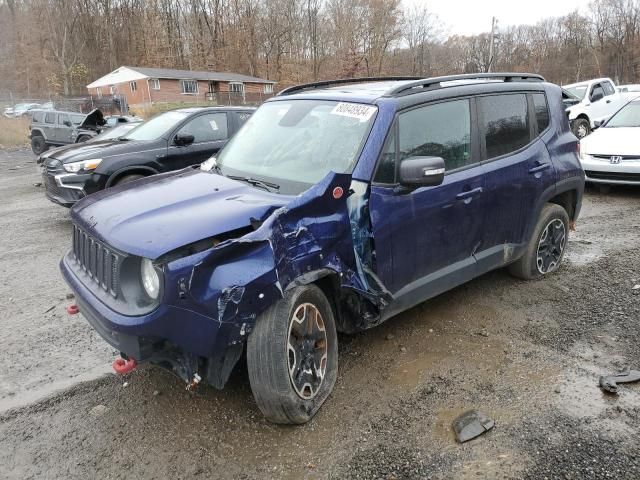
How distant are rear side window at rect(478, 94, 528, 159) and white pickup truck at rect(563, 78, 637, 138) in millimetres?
11276

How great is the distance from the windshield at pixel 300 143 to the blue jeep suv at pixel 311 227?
0.01m

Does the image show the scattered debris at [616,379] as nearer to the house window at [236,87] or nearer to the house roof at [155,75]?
the house roof at [155,75]

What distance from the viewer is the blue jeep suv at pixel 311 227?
251 centimetres

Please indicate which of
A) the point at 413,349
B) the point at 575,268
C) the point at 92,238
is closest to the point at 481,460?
the point at 413,349

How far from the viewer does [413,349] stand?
3.78 metres

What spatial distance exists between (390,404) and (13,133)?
26443 mm

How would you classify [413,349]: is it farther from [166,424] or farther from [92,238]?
[92,238]

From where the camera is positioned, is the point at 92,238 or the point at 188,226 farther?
the point at 92,238

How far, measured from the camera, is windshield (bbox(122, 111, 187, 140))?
26.1 ft

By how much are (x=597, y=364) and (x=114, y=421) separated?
3221 mm

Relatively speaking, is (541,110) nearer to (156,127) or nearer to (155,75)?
(156,127)

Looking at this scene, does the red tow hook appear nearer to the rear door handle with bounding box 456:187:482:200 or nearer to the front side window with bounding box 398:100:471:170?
the front side window with bounding box 398:100:471:170

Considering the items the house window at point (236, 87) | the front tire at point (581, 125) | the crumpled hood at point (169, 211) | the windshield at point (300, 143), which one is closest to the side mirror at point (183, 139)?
the windshield at point (300, 143)

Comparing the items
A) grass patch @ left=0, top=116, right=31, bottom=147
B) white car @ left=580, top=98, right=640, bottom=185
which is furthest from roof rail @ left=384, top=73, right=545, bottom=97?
grass patch @ left=0, top=116, right=31, bottom=147
